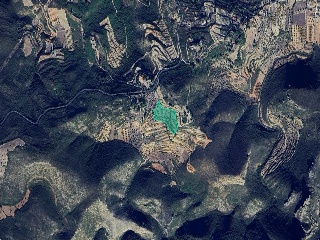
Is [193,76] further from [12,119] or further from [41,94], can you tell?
[12,119]

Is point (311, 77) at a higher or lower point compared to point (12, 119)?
higher

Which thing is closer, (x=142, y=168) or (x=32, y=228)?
(x=32, y=228)

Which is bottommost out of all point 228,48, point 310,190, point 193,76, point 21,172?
point 21,172

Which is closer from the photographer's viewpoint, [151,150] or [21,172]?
[21,172]

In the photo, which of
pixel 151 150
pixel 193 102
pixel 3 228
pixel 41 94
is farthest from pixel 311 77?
pixel 3 228

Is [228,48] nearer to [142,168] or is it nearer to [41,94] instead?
[142,168]

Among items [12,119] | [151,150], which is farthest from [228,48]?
[12,119]
